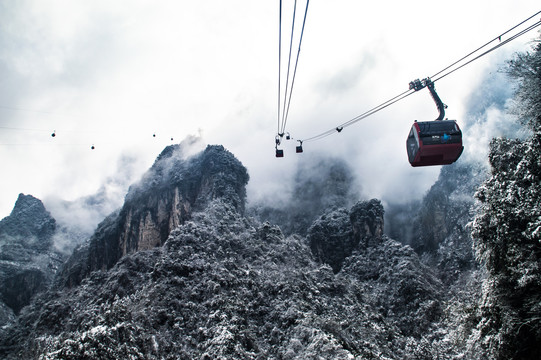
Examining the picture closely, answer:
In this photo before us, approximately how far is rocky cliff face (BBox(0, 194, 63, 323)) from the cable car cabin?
116373 millimetres

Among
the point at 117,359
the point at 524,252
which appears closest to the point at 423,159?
the point at 524,252

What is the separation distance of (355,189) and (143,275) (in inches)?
3765

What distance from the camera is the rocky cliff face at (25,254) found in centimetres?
10438

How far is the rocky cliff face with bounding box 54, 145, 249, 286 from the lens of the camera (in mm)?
87125

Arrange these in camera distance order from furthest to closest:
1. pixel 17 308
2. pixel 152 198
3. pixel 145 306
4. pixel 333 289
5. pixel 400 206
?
pixel 400 206
pixel 17 308
pixel 152 198
pixel 333 289
pixel 145 306

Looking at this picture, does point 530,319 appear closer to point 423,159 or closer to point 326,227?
point 423,159

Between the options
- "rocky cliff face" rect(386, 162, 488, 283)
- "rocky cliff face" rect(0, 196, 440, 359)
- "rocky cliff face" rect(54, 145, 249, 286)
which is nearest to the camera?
"rocky cliff face" rect(0, 196, 440, 359)

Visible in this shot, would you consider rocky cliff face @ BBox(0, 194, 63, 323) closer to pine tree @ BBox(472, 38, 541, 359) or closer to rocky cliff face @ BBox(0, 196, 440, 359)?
rocky cliff face @ BBox(0, 196, 440, 359)

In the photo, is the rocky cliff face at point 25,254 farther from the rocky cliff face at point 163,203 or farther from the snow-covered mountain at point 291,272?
the rocky cliff face at point 163,203

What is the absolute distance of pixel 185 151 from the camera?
4178 inches

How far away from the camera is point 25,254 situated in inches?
4833

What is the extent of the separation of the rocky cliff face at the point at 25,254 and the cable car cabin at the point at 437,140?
382 feet

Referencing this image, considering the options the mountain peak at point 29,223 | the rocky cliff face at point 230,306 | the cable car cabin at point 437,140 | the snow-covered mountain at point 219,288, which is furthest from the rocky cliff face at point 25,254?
the cable car cabin at point 437,140

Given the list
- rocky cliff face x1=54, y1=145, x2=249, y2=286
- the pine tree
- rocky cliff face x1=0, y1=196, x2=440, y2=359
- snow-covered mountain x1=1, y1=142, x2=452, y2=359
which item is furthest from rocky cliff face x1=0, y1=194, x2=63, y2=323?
the pine tree
